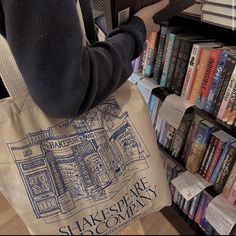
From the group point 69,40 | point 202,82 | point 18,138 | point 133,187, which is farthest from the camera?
point 202,82

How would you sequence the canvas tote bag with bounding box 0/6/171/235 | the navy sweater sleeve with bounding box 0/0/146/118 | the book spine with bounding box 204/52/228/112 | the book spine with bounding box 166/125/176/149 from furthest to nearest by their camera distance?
the book spine with bounding box 166/125/176/149
the book spine with bounding box 204/52/228/112
the canvas tote bag with bounding box 0/6/171/235
the navy sweater sleeve with bounding box 0/0/146/118

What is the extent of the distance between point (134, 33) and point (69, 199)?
40 centimetres

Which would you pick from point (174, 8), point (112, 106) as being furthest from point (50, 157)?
point (174, 8)

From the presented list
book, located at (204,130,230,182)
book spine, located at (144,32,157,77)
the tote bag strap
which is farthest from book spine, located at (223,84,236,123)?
the tote bag strap

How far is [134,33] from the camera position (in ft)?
1.82

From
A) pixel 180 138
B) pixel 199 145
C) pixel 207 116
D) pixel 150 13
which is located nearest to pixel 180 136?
pixel 180 138

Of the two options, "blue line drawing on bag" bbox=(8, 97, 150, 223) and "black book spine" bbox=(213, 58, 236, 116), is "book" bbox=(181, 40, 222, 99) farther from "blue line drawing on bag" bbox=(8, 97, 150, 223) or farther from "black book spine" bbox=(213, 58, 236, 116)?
"blue line drawing on bag" bbox=(8, 97, 150, 223)

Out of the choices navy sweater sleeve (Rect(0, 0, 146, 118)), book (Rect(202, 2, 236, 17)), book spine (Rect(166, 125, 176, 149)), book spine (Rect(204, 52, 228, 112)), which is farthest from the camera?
book spine (Rect(166, 125, 176, 149))

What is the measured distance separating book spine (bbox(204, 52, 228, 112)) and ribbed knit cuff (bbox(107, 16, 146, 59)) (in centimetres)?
35

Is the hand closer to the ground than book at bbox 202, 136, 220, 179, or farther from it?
farther from it

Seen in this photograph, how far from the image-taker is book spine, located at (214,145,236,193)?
2.92 feet

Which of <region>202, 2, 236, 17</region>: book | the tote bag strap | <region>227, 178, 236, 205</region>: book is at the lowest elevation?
<region>227, 178, 236, 205</region>: book

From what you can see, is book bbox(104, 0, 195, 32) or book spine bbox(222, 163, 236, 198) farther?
book spine bbox(222, 163, 236, 198)

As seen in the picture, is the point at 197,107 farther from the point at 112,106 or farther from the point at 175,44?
the point at 112,106
